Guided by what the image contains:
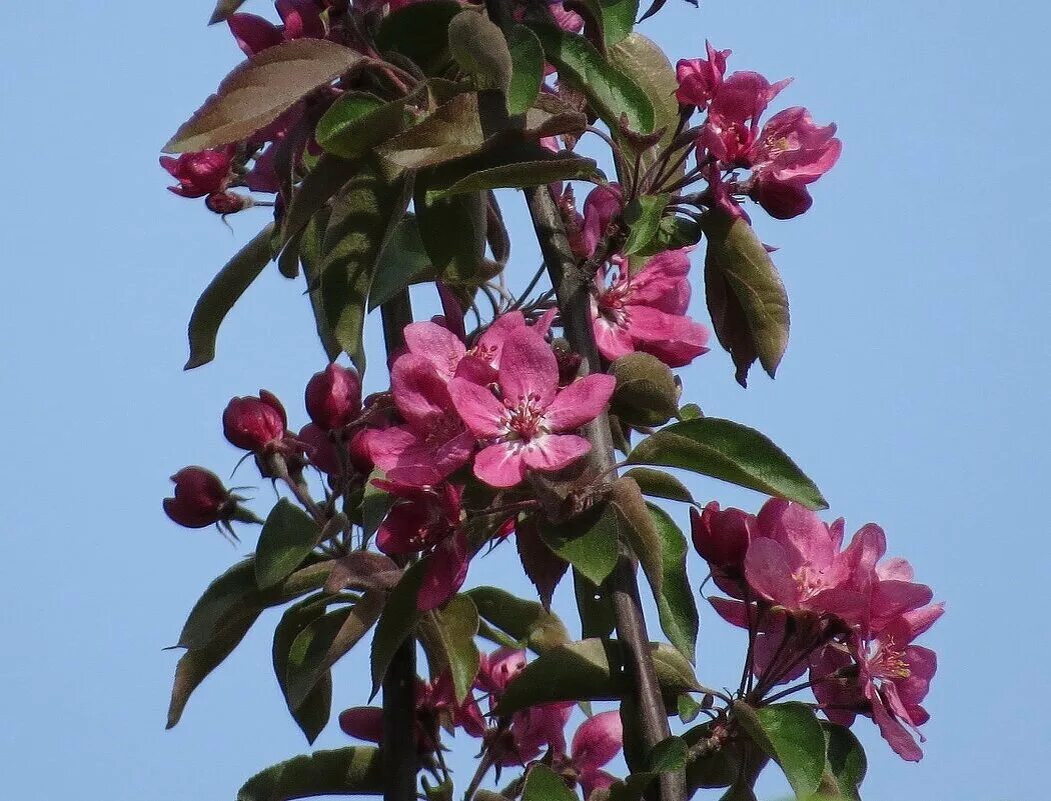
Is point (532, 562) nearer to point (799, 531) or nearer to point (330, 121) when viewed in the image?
point (799, 531)

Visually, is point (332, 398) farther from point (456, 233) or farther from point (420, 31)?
point (420, 31)

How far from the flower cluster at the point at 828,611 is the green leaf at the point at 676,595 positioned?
0.07ft

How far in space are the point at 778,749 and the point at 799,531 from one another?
23 cm

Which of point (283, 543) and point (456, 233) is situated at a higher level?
point (456, 233)

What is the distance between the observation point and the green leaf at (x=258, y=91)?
1.34 meters

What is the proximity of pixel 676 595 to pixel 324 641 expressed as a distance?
15.8 inches

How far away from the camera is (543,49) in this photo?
4.63ft

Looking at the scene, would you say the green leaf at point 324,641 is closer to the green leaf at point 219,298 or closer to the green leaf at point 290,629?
the green leaf at point 290,629

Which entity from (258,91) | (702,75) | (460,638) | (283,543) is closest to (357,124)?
(258,91)

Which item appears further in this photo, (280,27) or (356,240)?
(280,27)

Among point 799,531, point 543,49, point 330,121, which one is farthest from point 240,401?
point 799,531

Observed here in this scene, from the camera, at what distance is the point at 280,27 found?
5.30ft

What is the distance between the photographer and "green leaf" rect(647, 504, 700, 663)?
4.60 feet

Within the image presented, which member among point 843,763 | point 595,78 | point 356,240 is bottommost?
point 843,763
